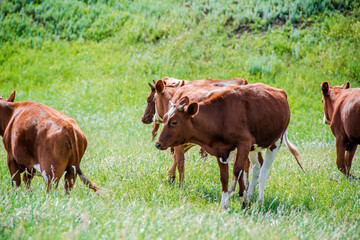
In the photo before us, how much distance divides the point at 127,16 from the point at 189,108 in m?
20.0

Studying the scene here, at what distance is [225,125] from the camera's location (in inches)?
233

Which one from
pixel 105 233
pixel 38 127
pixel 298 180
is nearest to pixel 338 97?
pixel 298 180

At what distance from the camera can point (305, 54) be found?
1953cm

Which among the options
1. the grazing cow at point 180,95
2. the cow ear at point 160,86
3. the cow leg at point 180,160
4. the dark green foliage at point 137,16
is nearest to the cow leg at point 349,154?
the grazing cow at point 180,95

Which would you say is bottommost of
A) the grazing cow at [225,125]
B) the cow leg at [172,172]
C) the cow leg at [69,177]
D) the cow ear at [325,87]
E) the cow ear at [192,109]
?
the cow leg at [172,172]

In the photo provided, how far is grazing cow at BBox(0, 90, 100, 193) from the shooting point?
18.1ft

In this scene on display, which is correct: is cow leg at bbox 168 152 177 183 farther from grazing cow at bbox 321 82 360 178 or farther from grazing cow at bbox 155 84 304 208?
grazing cow at bbox 321 82 360 178

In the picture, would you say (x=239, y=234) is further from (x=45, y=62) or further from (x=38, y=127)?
(x=45, y=62)

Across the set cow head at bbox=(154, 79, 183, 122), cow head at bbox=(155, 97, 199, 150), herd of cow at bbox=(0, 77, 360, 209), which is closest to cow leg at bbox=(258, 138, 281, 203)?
herd of cow at bbox=(0, 77, 360, 209)

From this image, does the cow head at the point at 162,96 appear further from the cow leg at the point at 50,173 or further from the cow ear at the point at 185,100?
the cow leg at the point at 50,173

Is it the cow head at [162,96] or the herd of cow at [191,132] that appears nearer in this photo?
the herd of cow at [191,132]

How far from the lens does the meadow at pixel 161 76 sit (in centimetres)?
438

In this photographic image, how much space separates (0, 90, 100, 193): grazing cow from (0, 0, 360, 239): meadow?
0.52 metres

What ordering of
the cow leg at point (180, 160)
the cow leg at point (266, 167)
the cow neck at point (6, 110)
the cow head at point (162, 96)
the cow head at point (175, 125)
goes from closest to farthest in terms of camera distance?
the cow head at point (175, 125) < the cow leg at point (266, 167) < the cow neck at point (6, 110) < the cow leg at point (180, 160) < the cow head at point (162, 96)
